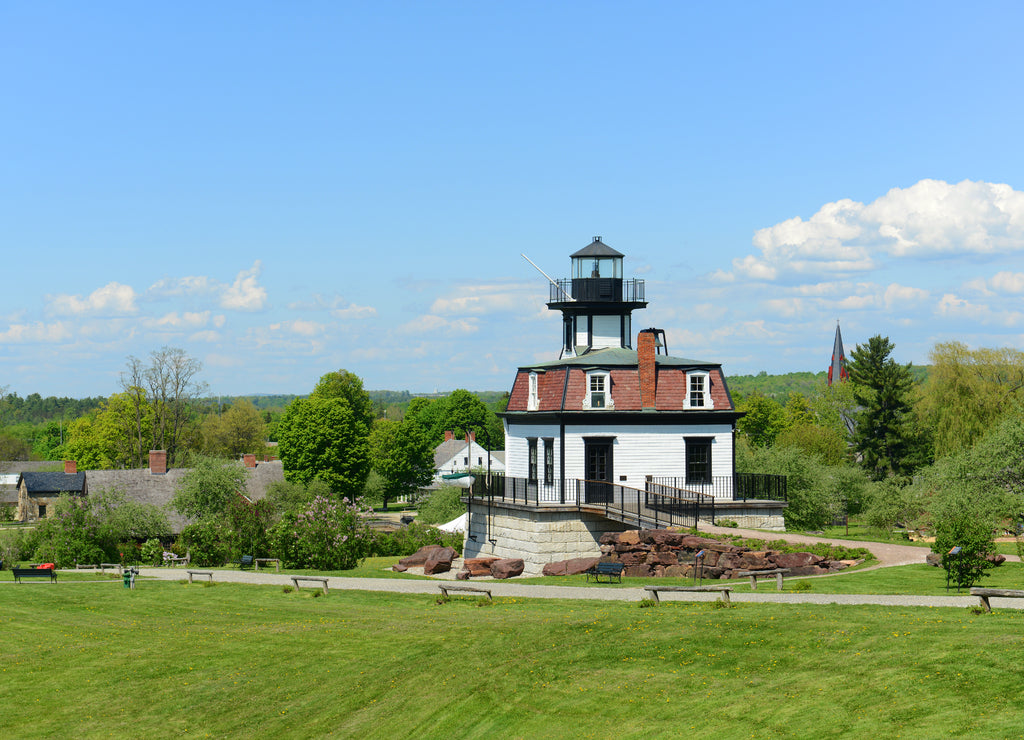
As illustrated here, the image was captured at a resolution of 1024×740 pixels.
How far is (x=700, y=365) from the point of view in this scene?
41.2m

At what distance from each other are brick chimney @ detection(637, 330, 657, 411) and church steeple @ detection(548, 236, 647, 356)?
→ 444 centimetres

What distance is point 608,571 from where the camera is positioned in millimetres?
30062

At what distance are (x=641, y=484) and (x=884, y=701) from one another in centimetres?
2489

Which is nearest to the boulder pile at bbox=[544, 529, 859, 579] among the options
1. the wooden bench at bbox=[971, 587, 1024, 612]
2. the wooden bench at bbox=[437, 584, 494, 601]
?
the wooden bench at bbox=[437, 584, 494, 601]

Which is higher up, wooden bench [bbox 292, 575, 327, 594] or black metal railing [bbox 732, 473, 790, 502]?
black metal railing [bbox 732, 473, 790, 502]

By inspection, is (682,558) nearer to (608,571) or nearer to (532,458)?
(608,571)

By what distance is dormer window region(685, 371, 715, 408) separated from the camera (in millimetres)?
41031

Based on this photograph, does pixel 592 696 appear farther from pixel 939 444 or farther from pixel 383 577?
pixel 939 444

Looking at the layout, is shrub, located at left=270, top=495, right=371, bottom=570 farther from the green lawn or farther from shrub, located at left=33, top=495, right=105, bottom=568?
the green lawn

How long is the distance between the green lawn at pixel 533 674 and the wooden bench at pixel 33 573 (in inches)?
452

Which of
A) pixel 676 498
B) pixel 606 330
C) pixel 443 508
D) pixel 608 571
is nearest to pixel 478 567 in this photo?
pixel 608 571

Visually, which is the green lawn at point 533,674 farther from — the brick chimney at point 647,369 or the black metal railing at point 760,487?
the black metal railing at point 760,487

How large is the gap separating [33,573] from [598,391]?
908 inches

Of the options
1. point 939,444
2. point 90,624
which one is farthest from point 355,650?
point 939,444
